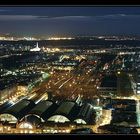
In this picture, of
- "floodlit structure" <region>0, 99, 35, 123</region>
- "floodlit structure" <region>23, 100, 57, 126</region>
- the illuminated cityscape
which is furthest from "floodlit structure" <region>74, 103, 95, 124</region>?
"floodlit structure" <region>0, 99, 35, 123</region>

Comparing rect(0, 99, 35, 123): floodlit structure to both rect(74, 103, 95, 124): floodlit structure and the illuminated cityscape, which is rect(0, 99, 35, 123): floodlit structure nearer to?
the illuminated cityscape

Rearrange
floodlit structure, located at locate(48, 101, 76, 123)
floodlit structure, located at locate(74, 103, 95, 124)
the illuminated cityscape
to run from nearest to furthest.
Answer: the illuminated cityscape < floodlit structure, located at locate(48, 101, 76, 123) < floodlit structure, located at locate(74, 103, 95, 124)

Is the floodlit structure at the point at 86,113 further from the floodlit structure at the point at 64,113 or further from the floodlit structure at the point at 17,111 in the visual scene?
the floodlit structure at the point at 17,111

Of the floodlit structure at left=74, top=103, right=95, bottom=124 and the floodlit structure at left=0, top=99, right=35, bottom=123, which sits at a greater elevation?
the floodlit structure at left=0, top=99, right=35, bottom=123

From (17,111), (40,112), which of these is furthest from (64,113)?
(17,111)

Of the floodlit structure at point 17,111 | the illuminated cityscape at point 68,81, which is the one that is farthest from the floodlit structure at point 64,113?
the floodlit structure at point 17,111

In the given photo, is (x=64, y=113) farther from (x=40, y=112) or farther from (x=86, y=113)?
(x=86, y=113)
